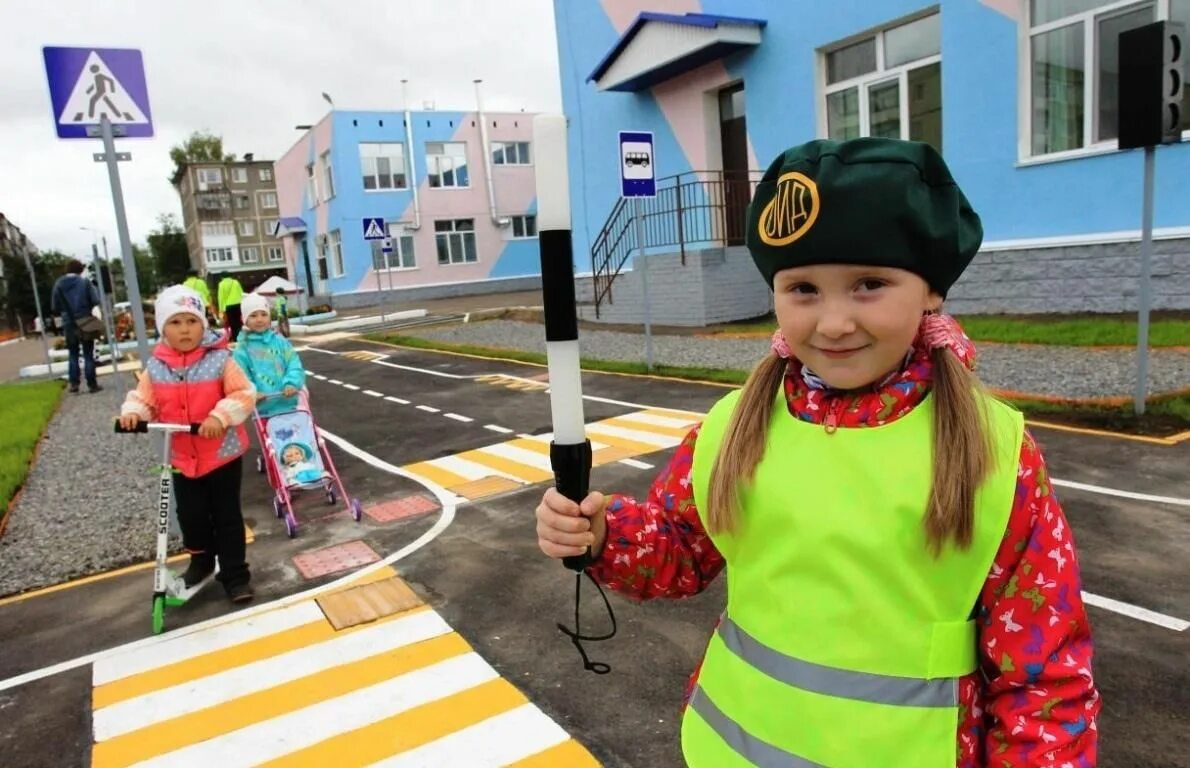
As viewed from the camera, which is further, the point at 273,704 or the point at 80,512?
the point at 80,512

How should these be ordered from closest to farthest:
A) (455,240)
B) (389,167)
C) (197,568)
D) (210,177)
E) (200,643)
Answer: (200,643) < (197,568) < (389,167) < (455,240) < (210,177)

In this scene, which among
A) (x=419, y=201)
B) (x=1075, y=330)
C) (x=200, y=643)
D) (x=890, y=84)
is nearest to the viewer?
(x=200, y=643)

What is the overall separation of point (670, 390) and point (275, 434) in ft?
17.9

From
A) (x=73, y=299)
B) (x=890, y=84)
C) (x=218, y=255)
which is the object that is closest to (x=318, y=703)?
(x=73, y=299)

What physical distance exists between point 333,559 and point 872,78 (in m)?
13.6

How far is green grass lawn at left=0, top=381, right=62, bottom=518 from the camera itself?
848 cm

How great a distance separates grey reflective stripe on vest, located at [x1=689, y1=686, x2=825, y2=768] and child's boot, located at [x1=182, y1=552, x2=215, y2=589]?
449cm

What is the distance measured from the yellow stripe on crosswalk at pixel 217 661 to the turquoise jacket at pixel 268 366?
10.1ft

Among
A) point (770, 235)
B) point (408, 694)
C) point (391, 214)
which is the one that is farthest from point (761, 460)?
point (391, 214)

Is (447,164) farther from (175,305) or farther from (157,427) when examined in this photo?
(157,427)

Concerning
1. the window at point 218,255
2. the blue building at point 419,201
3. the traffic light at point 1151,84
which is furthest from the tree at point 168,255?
the traffic light at point 1151,84

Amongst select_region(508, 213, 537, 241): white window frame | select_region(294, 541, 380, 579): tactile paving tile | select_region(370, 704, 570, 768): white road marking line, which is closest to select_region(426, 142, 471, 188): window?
select_region(508, 213, 537, 241): white window frame

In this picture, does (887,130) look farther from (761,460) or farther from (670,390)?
(761,460)

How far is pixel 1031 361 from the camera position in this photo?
9.90 meters
